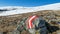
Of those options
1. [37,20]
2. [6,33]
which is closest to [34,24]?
[37,20]

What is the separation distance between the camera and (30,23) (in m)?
14.0

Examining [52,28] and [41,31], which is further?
[52,28]

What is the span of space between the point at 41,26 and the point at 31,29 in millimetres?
729

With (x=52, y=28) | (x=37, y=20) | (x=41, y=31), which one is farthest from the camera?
(x=52, y=28)

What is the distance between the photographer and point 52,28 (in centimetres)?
1484

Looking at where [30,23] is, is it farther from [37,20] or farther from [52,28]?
[52,28]

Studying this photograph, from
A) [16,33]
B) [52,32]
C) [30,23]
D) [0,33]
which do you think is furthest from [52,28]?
[0,33]

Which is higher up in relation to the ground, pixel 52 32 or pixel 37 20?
pixel 37 20

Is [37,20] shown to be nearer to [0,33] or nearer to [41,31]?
[41,31]

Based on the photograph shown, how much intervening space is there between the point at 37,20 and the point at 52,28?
67.1 inches

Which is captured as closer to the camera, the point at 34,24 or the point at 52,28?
the point at 34,24

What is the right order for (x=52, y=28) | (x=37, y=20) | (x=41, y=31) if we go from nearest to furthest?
A: (x=41, y=31) < (x=37, y=20) < (x=52, y=28)

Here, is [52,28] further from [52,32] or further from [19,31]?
[19,31]

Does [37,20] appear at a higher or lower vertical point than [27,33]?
higher
